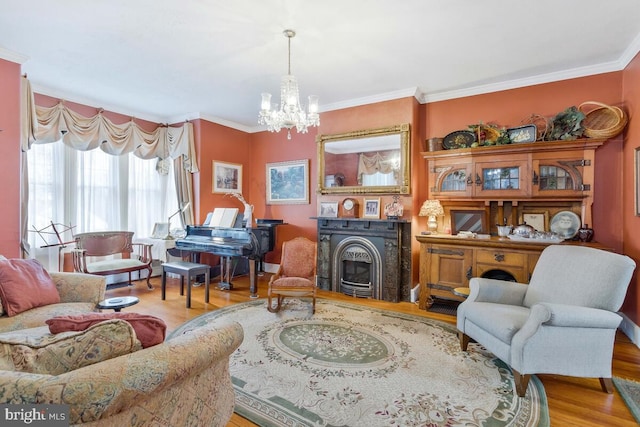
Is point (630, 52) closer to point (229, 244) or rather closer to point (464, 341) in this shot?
point (464, 341)

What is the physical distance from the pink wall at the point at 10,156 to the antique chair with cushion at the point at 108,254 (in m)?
0.86

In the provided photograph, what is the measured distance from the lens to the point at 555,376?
7.90 ft

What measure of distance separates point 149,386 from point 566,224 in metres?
4.35

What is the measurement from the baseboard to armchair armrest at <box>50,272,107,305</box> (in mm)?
4995

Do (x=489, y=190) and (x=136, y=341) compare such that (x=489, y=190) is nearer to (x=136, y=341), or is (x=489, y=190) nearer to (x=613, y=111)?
(x=613, y=111)

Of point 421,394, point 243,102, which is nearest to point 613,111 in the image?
point 421,394

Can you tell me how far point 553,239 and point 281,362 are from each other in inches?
123

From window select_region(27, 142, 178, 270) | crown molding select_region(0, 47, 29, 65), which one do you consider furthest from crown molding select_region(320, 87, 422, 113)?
crown molding select_region(0, 47, 29, 65)

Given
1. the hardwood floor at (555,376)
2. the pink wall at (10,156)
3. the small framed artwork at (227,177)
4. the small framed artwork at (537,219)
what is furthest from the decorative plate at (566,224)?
the pink wall at (10,156)

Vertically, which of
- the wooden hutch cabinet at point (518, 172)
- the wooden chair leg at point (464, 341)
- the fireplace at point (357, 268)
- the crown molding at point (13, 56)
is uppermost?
the crown molding at point (13, 56)

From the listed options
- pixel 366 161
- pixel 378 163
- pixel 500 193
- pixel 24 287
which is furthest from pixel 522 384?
pixel 24 287

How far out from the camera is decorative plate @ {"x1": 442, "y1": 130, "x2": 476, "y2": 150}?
406 cm

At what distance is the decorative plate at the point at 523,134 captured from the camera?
3.65 metres

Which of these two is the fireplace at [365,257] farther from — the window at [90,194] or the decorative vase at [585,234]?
the window at [90,194]
